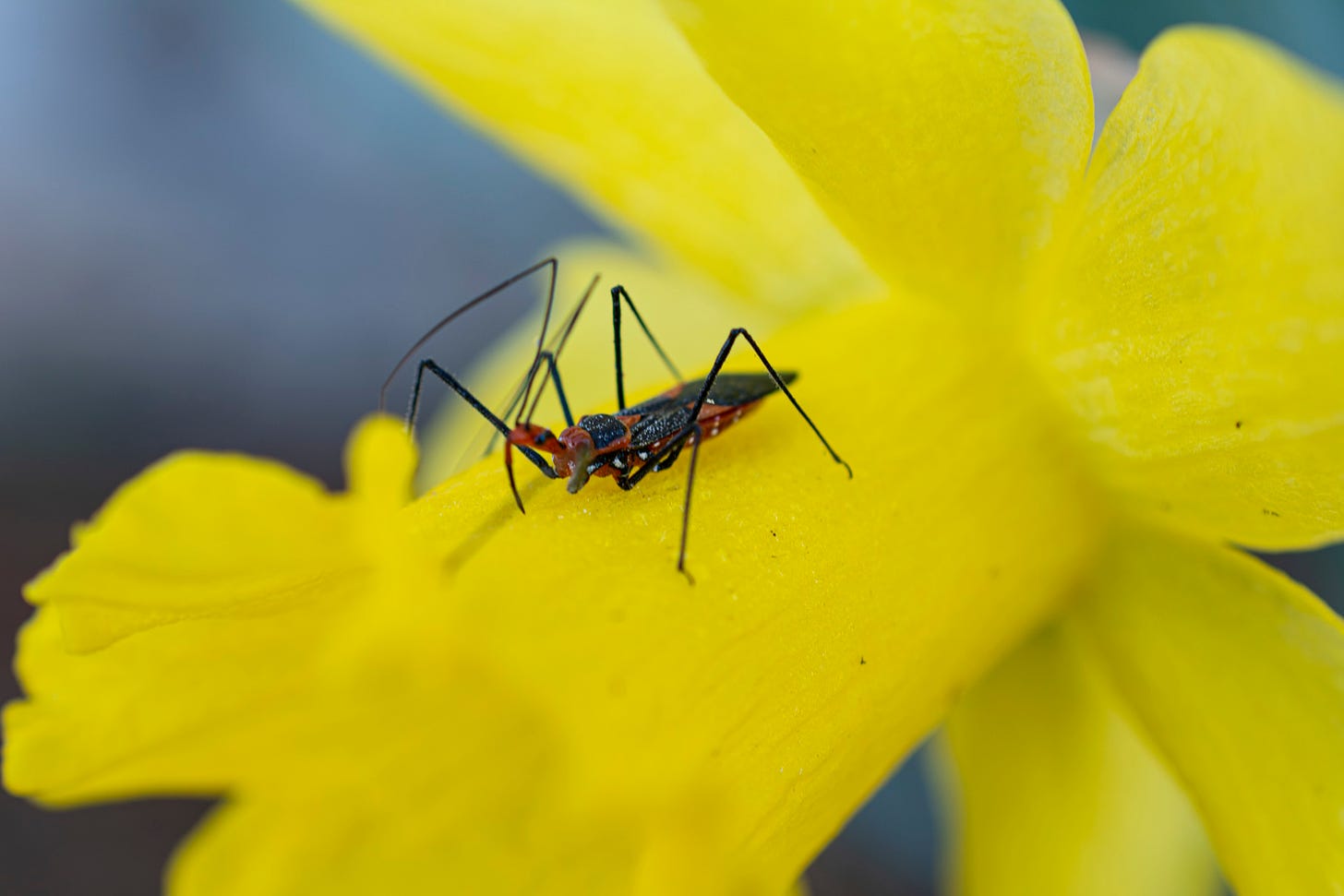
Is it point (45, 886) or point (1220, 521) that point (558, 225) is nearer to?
point (45, 886)

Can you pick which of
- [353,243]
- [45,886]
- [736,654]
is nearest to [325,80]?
[353,243]

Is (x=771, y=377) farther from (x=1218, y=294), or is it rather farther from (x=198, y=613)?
(x=198, y=613)

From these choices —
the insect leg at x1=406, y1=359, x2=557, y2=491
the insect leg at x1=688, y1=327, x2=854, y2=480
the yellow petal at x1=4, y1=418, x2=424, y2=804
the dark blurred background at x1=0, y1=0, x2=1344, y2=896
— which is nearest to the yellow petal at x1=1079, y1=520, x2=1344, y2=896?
the insect leg at x1=688, y1=327, x2=854, y2=480

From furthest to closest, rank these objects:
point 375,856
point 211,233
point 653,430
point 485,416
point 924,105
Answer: point 211,233 → point 485,416 → point 653,430 → point 924,105 → point 375,856

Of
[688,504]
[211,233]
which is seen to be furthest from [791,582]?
[211,233]

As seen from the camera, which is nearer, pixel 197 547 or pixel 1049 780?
pixel 197 547

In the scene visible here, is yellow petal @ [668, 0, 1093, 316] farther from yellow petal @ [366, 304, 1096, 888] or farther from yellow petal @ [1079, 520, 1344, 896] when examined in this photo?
yellow petal @ [1079, 520, 1344, 896]

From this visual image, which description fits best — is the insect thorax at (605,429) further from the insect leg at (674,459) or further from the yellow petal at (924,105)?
the yellow petal at (924,105)
